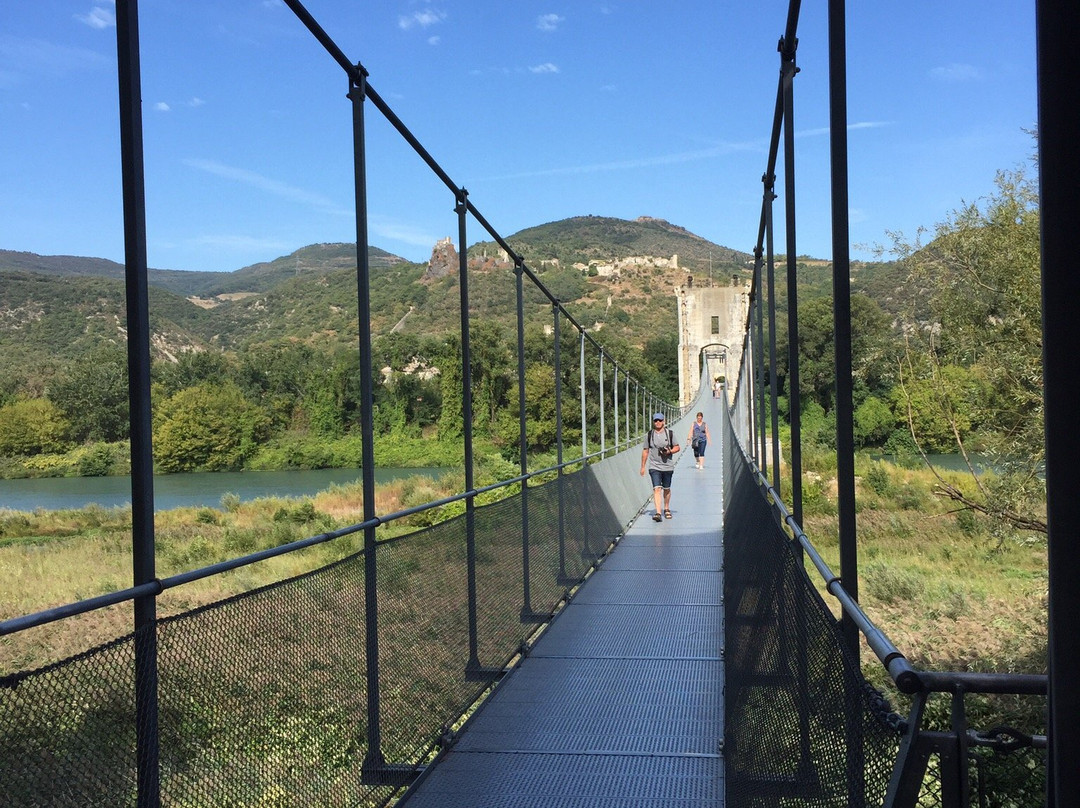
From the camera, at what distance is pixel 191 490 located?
35.7 m

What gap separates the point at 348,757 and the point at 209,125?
218 centimetres

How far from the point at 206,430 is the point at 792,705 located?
27073mm

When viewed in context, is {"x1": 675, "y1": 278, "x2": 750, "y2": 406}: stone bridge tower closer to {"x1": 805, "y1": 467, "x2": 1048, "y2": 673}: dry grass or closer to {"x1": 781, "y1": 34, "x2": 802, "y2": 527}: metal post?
{"x1": 805, "y1": 467, "x2": 1048, "y2": 673}: dry grass

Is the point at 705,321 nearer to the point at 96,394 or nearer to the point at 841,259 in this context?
the point at 96,394

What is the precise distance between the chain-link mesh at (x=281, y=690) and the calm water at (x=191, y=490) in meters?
25.3

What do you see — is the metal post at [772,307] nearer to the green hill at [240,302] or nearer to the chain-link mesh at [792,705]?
the chain-link mesh at [792,705]

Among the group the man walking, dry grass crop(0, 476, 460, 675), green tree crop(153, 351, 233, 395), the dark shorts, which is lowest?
dry grass crop(0, 476, 460, 675)

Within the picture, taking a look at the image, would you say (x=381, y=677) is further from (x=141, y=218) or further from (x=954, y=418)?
(x=954, y=418)

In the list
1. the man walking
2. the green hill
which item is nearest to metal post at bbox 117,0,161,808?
the green hill

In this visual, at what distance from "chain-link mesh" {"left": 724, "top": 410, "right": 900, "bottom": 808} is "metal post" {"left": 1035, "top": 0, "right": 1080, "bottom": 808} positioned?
13.5 inches

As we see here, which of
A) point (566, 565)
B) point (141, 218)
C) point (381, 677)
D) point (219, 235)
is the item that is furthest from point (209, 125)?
point (566, 565)

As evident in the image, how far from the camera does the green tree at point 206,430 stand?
23719mm

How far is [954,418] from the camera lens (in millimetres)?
14438

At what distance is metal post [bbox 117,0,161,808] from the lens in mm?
2002
